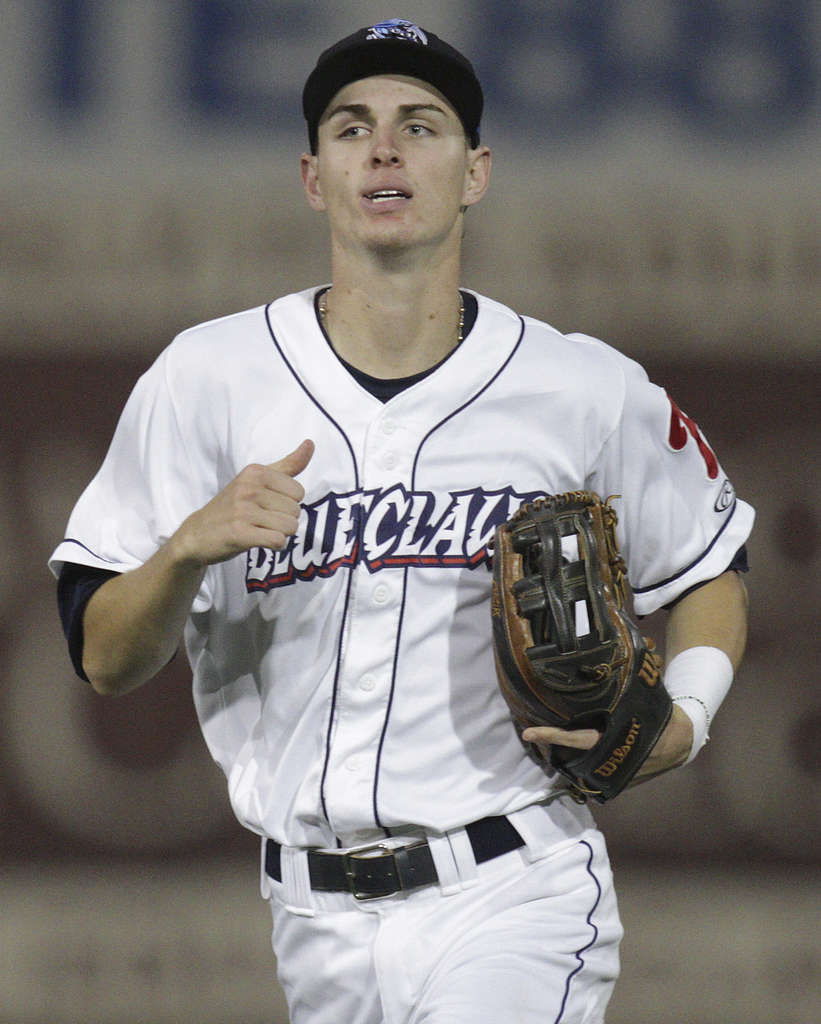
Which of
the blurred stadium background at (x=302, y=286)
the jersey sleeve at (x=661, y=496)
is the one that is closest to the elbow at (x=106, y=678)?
the jersey sleeve at (x=661, y=496)

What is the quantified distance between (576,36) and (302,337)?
5.40ft

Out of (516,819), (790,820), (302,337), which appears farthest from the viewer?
(790,820)

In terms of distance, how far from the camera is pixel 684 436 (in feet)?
6.95

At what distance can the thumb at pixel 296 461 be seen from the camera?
175 centimetres

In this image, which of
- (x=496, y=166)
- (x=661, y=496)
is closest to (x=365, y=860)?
(x=661, y=496)

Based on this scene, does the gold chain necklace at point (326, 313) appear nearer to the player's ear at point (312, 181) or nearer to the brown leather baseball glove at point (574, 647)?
the player's ear at point (312, 181)

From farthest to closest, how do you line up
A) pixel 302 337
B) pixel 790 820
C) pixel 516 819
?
pixel 790 820
pixel 302 337
pixel 516 819

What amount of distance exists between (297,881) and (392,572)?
0.39m

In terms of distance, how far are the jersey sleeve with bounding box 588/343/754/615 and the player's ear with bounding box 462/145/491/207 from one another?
28cm

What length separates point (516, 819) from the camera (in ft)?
6.13

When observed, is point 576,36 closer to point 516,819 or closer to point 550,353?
point 550,353

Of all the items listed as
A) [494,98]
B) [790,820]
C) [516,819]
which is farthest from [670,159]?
[516,819]

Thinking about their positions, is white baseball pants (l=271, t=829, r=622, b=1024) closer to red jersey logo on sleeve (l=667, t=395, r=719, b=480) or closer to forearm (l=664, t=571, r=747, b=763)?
forearm (l=664, t=571, r=747, b=763)

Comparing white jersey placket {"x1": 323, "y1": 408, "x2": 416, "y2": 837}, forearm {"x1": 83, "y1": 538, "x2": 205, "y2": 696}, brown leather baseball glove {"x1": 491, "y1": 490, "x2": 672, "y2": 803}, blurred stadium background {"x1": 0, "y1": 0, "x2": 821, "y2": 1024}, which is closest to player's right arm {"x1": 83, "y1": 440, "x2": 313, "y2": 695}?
forearm {"x1": 83, "y1": 538, "x2": 205, "y2": 696}
